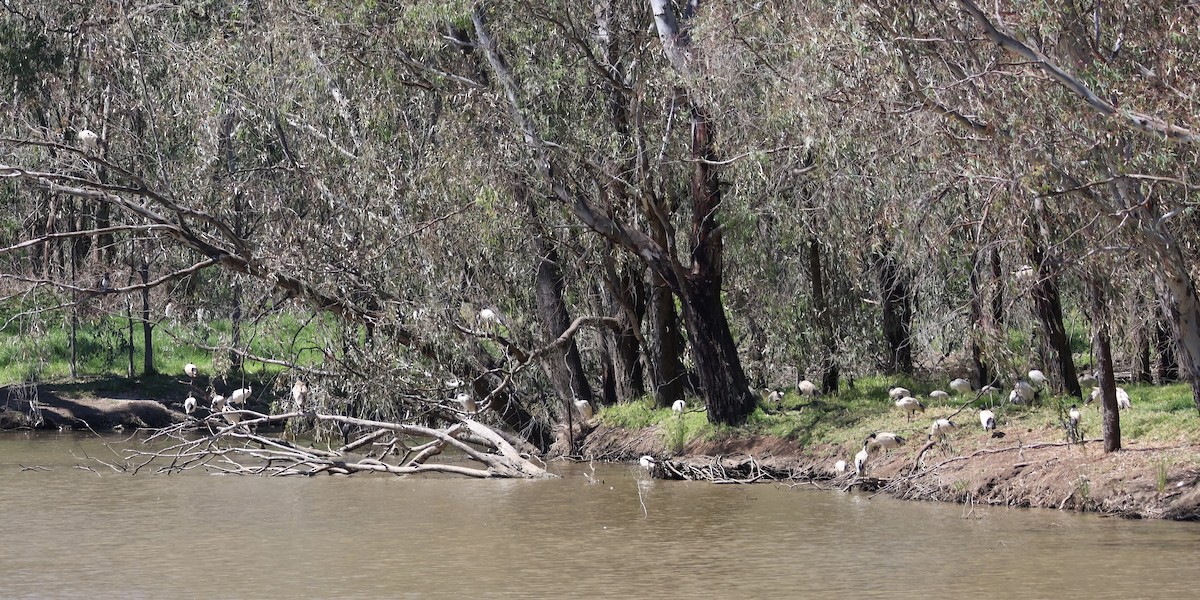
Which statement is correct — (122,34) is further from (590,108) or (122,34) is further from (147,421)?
(147,421)

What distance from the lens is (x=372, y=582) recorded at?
9492 millimetres

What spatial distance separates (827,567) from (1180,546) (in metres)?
2.30

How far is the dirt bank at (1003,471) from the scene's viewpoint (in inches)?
438

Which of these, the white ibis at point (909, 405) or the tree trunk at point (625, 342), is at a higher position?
the tree trunk at point (625, 342)

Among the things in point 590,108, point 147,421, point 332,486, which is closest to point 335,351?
point 332,486

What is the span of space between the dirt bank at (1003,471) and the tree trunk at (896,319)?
3.06m

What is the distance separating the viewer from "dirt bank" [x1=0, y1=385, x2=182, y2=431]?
22016 mm

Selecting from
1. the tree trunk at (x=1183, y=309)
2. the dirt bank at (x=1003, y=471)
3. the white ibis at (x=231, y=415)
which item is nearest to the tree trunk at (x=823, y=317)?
the dirt bank at (x=1003, y=471)

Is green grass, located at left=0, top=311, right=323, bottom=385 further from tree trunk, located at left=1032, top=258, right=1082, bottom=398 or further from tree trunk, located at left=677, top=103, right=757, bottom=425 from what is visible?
tree trunk, located at left=1032, top=258, right=1082, bottom=398

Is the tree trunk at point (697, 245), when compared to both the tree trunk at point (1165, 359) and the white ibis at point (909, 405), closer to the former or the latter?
the white ibis at point (909, 405)

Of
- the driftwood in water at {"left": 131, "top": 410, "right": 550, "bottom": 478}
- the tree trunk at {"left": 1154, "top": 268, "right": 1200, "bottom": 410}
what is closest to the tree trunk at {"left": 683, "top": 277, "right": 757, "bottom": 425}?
the driftwood in water at {"left": 131, "top": 410, "right": 550, "bottom": 478}

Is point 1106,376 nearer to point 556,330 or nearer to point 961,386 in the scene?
point 961,386

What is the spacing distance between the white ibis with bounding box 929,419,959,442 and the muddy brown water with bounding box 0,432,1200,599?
956 millimetres

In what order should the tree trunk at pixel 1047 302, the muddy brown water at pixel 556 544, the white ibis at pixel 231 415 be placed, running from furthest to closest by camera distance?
the white ibis at pixel 231 415 < the tree trunk at pixel 1047 302 < the muddy brown water at pixel 556 544
